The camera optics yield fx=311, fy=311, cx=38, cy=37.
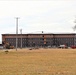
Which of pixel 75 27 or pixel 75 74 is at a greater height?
pixel 75 27

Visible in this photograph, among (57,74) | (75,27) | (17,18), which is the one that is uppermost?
(17,18)

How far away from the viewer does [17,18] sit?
124938mm

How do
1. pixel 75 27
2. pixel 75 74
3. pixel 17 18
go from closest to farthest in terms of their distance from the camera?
pixel 75 74 → pixel 75 27 → pixel 17 18

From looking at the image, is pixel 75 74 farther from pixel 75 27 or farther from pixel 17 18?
pixel 17 18

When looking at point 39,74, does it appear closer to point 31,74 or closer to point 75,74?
point 31,74

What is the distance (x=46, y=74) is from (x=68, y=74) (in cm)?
126

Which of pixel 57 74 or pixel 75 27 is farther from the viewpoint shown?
pixel 75 27

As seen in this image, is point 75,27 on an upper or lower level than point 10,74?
upper

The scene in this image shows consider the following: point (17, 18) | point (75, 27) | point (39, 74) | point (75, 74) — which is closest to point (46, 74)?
point (39, 74)

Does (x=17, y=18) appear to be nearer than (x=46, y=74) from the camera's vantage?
No

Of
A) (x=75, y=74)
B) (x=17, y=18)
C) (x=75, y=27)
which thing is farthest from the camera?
(x=17, y=18)

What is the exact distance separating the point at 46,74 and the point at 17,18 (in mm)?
107904

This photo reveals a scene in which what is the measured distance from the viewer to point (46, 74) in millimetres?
17828

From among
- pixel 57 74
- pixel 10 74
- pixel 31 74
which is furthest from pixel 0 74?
pixel 57 74
